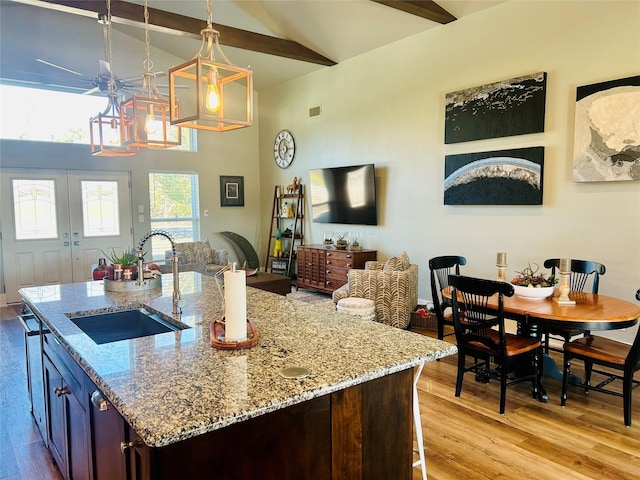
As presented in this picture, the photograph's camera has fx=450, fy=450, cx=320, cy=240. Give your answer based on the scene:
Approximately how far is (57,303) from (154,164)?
6.29 m

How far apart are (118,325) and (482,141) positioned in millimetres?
4670

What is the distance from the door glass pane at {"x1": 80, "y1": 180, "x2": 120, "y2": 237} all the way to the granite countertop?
5.92 metres

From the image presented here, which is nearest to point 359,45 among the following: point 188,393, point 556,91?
point 556,91

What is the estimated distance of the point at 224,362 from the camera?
64.1 inches

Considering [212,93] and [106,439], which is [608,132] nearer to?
[212,93]

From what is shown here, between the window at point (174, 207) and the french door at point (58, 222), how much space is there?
1.66 ft

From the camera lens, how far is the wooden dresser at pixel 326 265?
23.0 feet

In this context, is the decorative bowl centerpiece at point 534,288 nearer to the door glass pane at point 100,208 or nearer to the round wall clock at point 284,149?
the round wall clock at point 284,149

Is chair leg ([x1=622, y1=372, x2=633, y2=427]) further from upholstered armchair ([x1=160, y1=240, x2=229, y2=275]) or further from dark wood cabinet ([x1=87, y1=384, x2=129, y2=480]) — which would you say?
upholstered armchair ([x1=160, y1=240, x2=229, y2=275])

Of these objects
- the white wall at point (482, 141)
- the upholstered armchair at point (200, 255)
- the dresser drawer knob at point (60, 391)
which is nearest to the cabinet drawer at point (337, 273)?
the white wall at point (482, 141)

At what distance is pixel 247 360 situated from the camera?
1647 mm

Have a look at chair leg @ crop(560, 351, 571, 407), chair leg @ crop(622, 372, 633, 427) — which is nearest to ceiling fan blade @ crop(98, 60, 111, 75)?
chair leg @ crop(560, 351, 571, 407)

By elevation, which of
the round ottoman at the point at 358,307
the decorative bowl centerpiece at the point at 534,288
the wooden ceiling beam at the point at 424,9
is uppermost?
the wooden ceiling beam at the point at 424,9

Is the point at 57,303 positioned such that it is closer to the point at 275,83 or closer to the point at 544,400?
the point at 544,400
